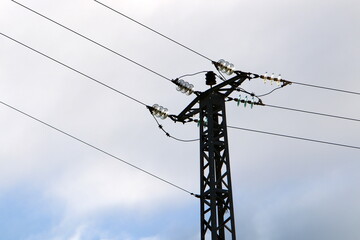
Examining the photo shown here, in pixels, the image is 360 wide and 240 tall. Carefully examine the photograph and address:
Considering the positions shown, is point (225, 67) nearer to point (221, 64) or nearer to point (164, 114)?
point (221, 64)

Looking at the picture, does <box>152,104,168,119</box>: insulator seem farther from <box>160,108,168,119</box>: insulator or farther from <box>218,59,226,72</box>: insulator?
<box>218,59,226,72</box>: insulator

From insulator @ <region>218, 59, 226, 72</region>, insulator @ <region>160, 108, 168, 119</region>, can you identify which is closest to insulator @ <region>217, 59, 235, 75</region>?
insulator @ <region>218, 59, 226, 72</region>

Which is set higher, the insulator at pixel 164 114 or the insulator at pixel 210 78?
the insulator at pixel 210 78

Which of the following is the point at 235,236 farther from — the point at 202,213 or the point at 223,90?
the point at 223,90

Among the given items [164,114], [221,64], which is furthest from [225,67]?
[164,114]

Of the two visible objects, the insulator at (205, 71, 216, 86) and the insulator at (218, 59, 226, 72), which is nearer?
the insulator at (218, 59, 226, 72)

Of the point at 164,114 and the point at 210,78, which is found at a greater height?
the point at 210,78

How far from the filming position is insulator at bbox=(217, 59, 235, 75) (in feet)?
61.3

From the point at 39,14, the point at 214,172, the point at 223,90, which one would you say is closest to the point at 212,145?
the point at 214,172

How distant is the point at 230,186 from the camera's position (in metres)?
17.2

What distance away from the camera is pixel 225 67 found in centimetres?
1867

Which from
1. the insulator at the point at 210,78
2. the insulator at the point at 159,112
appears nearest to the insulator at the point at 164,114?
the insulator at the point at 159,112

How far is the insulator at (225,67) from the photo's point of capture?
18.7 metres

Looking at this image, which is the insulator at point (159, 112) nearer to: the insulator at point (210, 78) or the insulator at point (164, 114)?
the insulator at point (164, 114)
